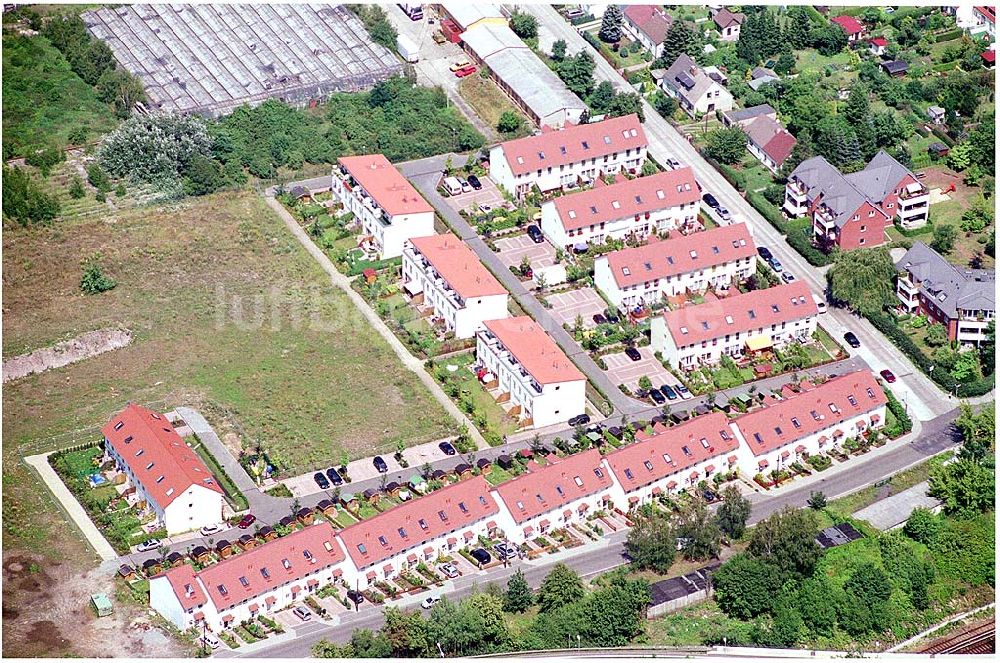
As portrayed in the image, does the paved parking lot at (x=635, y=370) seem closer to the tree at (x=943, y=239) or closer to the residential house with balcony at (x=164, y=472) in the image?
the tree at (x=943, y=239)

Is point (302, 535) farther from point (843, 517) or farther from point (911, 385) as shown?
point (911, 385)

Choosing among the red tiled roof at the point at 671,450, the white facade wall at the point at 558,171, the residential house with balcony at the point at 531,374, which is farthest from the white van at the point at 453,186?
the red tiled roof at the point at 671,450

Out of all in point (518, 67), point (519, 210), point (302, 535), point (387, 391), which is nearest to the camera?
point (302, 535)

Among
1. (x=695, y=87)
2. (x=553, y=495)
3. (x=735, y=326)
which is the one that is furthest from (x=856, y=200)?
(x=553, y=495)

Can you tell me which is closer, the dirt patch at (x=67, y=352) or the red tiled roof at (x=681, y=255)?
the dirt patch at (x=67, y=352)

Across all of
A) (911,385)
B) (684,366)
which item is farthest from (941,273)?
(684,366)

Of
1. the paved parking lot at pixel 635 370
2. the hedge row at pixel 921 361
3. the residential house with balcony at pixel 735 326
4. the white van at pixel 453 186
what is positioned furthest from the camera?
the white van at pixel 453 186

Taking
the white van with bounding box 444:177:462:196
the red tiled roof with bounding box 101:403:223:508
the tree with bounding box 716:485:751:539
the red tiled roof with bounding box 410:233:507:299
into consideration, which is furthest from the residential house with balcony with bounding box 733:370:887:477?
the white van with bounding box 444:177:462:196
